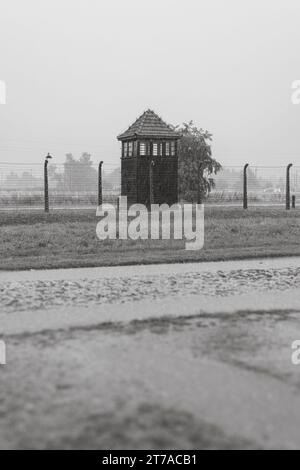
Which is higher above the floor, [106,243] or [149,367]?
[106,243]

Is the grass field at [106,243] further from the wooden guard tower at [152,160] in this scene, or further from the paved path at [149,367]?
the wooden guard tower at [152,160]

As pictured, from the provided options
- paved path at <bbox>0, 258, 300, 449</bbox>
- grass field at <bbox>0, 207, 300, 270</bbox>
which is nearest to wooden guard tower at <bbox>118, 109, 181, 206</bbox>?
grass field at <bbox>0, 207, 300, 270</bbox>

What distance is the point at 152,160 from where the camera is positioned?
31469mm

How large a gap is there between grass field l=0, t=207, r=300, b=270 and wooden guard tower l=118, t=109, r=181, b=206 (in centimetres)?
864

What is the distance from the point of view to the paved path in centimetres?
417

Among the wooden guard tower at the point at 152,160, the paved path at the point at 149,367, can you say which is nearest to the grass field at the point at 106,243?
the paved path at the point at 149,367

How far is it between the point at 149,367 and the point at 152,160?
26.3m

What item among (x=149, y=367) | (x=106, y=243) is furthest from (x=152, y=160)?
(x=149, y=367)

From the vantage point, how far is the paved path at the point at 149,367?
4.17 m

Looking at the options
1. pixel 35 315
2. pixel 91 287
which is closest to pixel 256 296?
pixel 91 287

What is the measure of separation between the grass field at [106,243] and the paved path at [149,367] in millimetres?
3789

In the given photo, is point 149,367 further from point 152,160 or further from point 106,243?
point 152,160
